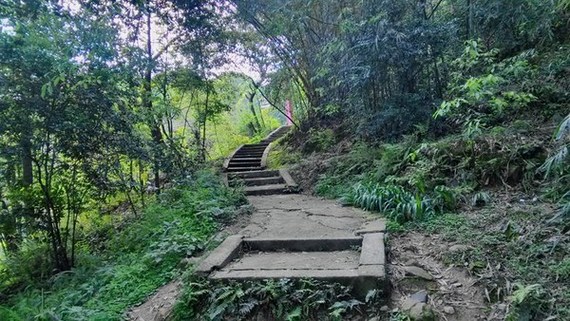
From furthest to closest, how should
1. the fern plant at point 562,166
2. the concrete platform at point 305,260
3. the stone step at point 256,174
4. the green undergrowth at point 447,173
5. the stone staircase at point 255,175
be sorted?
1. the stone step at point 256,174
2. the stone staircase at point 255,175
3. the green undergrowth at point 447,173
4. the concrete platform at point 305,260
5. the fern plant at point 562,166

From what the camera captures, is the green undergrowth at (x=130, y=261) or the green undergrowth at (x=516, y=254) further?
the green undergrowth at (x=130, y=261)

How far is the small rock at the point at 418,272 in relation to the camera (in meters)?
2.46

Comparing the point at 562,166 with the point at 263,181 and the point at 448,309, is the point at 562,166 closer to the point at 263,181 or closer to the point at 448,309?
the point at 448,309

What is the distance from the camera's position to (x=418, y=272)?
251 centimetres

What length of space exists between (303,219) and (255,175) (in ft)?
12.0

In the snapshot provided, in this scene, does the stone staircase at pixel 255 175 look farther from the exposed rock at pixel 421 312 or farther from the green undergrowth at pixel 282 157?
the exposed rock at pixel 421 312

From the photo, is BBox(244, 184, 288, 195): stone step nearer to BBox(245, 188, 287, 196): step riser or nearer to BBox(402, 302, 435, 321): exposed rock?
BBox(245, 188, 287, 196): step riser

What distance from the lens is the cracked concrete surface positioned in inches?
144

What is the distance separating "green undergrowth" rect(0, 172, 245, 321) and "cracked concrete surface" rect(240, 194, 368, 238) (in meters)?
0.49

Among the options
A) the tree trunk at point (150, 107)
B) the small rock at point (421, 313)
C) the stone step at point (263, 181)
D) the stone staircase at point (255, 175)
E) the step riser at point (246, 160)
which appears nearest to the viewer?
the small rock at point (421, 313)

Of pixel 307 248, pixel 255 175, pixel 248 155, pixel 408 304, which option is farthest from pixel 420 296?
pixel 248 155

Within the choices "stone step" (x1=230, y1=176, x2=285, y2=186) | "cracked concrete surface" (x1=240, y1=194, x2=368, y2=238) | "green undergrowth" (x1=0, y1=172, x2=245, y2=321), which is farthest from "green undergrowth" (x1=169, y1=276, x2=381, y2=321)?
"stone step" (x1=230, y1=176, x2=285, y2=186)

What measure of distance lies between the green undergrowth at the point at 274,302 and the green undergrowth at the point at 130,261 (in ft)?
1.99

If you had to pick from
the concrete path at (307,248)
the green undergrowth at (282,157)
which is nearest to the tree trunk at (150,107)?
the concrete path at (307,248)
